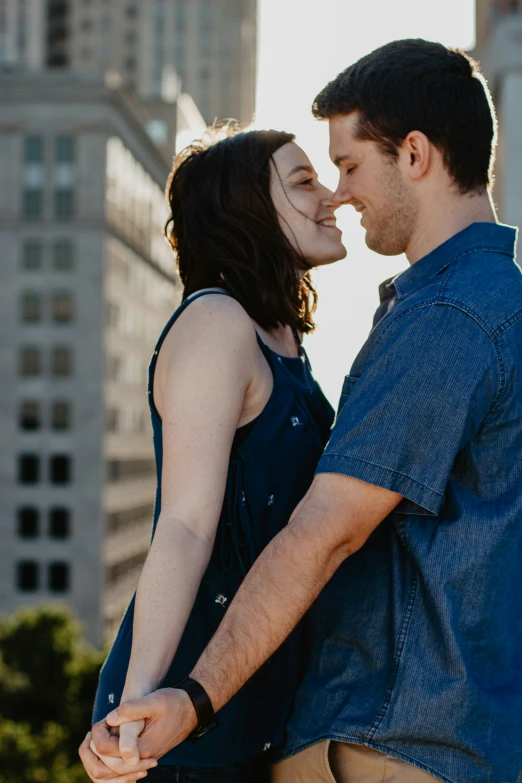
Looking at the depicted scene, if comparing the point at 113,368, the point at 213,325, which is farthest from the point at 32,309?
the point at 213,325

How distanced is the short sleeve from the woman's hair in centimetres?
81

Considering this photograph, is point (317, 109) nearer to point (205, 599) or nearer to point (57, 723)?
point (205, 599)

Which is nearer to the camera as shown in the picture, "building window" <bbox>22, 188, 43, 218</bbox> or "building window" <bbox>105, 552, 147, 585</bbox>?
"building window" <bbox>22, 188, 43, 218</bbox>

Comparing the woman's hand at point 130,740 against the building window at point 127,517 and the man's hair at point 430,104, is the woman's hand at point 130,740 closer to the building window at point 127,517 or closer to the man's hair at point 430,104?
the man's hair at point 430,104

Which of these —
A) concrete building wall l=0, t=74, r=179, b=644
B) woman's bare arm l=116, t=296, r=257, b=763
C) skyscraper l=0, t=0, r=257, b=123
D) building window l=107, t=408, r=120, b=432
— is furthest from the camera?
skyscraper l=0, t=0, r=257, b=123

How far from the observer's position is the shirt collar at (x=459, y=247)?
8.00ft

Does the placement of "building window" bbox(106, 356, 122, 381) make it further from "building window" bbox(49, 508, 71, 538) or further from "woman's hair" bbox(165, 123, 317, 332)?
"woman's hair" bbox(165, 123, 317, 332)

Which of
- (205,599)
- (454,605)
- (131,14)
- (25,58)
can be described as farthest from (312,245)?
(131,14)

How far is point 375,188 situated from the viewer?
8.52 ft

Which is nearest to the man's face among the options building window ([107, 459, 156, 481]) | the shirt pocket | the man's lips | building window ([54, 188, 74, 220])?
the shirt pocket

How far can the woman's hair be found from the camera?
295cm

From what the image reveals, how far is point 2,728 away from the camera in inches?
1006

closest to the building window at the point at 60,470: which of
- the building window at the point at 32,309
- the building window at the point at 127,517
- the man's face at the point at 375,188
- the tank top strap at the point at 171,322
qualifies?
the building window at the point at 127,517

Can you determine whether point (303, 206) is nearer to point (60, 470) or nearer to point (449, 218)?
point (449, 218)
